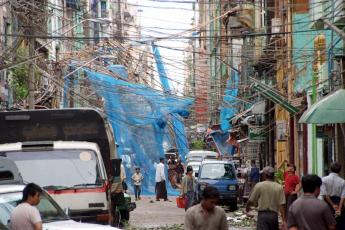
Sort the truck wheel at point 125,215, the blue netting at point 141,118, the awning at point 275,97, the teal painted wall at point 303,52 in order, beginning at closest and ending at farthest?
1. the truck wheel at point 125,215
2. the teal painted wall at point 303,52
3. the awning at point 275,97
4. the blue netting at point 141,118

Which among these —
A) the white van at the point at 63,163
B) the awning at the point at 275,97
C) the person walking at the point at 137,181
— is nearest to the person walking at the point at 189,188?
the awning at the point at 275,97

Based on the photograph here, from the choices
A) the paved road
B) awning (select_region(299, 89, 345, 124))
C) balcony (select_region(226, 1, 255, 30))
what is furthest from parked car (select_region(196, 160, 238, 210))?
balcony (select_region(226, 1, 255, 30))

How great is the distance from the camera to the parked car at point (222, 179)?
36938 mm

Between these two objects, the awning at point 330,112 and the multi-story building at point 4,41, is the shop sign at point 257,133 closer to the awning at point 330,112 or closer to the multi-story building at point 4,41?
the multi-story building at point 4,41

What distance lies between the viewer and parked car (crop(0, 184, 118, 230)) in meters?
13.3

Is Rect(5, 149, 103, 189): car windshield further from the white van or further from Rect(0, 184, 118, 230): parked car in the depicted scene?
Rect(0, 184, 118, 230): parked car

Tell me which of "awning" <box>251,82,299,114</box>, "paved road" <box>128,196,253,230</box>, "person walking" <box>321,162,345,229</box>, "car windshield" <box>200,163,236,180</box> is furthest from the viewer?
"car windshield" <box>200,163,236,180</box>

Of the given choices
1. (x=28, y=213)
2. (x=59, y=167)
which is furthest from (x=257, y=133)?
(x=28, y=213)

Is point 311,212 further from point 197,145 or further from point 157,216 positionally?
point 197,145

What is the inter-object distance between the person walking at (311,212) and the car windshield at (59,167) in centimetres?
645

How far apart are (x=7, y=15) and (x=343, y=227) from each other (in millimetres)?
31257

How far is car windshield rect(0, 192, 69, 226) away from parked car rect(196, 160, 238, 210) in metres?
21.6

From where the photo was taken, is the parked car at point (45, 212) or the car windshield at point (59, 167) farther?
the car windshield at point (59, 167)

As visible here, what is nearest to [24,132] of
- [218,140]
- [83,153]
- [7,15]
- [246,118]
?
[83,153]
